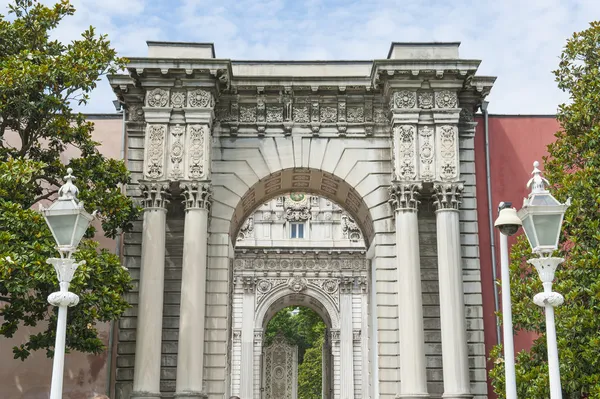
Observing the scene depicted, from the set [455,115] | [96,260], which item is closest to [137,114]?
[96,260]

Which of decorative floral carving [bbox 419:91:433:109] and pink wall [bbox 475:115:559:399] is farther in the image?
pink wall [bbox 475:115:559:399]

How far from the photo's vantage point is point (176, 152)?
1930 cm

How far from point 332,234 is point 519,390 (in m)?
29.7

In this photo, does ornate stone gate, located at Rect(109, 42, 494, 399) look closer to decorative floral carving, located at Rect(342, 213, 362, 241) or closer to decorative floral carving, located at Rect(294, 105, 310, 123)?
decorative floral carving, located at Rect(294, 105, 310, 123)

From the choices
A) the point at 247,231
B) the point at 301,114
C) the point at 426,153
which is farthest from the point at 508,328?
the point at 247,231

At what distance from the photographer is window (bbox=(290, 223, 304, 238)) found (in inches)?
1767

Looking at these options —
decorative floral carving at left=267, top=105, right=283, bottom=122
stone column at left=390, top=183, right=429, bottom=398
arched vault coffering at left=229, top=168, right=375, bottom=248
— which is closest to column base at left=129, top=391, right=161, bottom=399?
arched vault coffering at left=229, top=168, right=375, bottom=248

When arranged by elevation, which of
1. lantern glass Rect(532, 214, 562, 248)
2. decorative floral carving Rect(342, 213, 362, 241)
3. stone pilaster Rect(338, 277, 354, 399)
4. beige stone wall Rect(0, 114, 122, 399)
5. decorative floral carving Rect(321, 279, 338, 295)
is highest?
decorative floral carving Rect(342, 213, 362, 241)

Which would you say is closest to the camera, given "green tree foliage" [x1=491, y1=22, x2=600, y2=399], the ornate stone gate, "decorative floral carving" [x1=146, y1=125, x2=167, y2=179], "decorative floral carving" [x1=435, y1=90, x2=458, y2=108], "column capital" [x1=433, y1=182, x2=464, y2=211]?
"green tree foliage" [x1=491, y1=22, x2=600, y2=399]

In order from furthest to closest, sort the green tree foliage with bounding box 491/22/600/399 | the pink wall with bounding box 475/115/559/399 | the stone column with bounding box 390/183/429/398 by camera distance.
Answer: the pink wall with bounding box 475/115/559/399 → the stone column with bounding box 390/183/429/398 → the green tree foliage with bounding box 491/22/600/399

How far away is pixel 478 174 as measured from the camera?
2066 cm

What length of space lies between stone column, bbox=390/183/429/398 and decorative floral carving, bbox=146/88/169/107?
6.45 m

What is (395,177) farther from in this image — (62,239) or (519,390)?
(62,239)

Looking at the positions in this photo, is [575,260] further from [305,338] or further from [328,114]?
[305,338]
